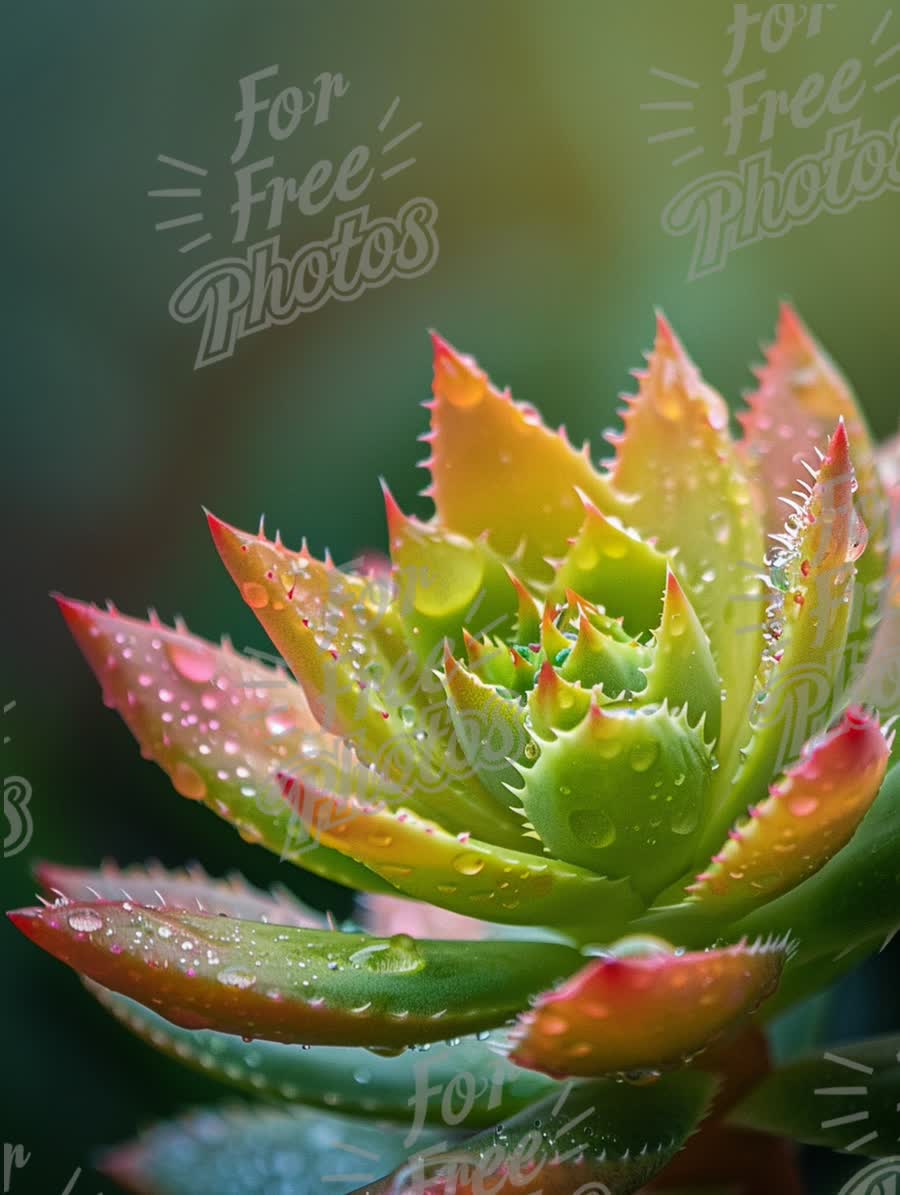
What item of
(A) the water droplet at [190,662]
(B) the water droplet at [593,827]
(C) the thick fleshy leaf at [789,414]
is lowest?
(A) the water droplet at [190,662]

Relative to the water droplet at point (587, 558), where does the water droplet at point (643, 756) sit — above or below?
below

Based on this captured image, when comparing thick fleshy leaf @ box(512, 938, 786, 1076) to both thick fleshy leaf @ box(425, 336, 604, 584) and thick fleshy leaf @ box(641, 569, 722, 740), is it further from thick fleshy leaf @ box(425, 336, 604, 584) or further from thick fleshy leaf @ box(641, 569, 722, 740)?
thick fleshy leaf @ box(425, 336, 604, 584)

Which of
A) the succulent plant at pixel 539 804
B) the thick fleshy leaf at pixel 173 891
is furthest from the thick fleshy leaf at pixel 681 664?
the thick fleshy leaf at pixel 173 891

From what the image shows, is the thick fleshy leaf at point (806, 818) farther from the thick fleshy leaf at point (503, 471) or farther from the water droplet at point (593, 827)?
the thick fleshy leaf at point (503, 471)

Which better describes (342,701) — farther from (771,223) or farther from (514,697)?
(771,223)

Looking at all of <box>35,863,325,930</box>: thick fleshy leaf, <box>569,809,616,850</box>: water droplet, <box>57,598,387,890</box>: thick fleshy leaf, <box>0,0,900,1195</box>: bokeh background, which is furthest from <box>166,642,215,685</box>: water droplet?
<box>0,0,900,1195</box>: bokeh background

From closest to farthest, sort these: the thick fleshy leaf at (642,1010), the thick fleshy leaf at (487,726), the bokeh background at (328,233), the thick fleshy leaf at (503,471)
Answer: the thick fleshy leaf at (642,1010) < the thick fleshy leaf at (487,726) < the thick fleshy leaf at (503,471) < the bokeh background at (328,233)

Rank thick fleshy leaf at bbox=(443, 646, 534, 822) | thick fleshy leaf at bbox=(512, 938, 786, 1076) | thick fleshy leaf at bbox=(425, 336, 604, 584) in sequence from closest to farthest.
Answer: thick fleshy leaf at bbox=(512, 938, 786, 1076) < thick fleshy leaf at bbox=(443, 646, 534, 822) < thick fleshy leaf at bbox=(425, 336, 604, 584)
